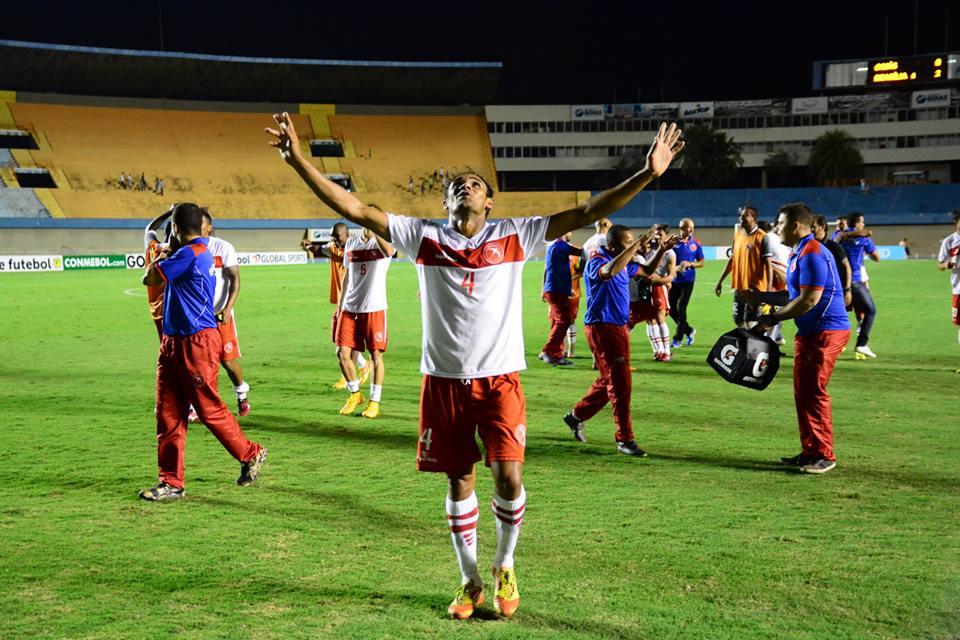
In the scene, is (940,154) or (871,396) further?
(940,154)

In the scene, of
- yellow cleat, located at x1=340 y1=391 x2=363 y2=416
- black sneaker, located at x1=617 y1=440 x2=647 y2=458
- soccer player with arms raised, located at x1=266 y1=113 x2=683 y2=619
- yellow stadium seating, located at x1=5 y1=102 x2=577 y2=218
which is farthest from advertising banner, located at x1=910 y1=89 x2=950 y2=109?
soccer player with arms raised, located at x1=266 y1=113 x2=683 y2=619

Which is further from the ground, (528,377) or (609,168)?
(609,168)

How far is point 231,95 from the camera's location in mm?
66250

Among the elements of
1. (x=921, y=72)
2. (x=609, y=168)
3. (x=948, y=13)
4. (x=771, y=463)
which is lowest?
(x=771, y=463)

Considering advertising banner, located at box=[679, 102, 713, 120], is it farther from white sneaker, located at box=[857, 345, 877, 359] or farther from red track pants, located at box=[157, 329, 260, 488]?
red track pants, located at box=[157, 329, 260, 488]

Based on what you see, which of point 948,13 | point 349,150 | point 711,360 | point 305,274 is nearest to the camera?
point 711,360

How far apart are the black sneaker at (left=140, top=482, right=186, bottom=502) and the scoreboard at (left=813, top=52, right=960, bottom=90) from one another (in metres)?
66.6

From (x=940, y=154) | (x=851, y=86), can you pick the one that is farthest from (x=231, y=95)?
(x=940, y=154)

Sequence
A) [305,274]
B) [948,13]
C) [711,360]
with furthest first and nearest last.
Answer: [948,13] → [305,274] → [711,360]

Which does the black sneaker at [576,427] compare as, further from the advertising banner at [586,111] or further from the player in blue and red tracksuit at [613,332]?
the advertising banner at [586,111]

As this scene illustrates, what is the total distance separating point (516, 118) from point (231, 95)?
2355cm

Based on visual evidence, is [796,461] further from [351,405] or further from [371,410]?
[351,405]

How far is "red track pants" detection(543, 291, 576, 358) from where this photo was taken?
12797mm

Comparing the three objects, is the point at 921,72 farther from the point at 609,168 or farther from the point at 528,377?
the point at 528,377
